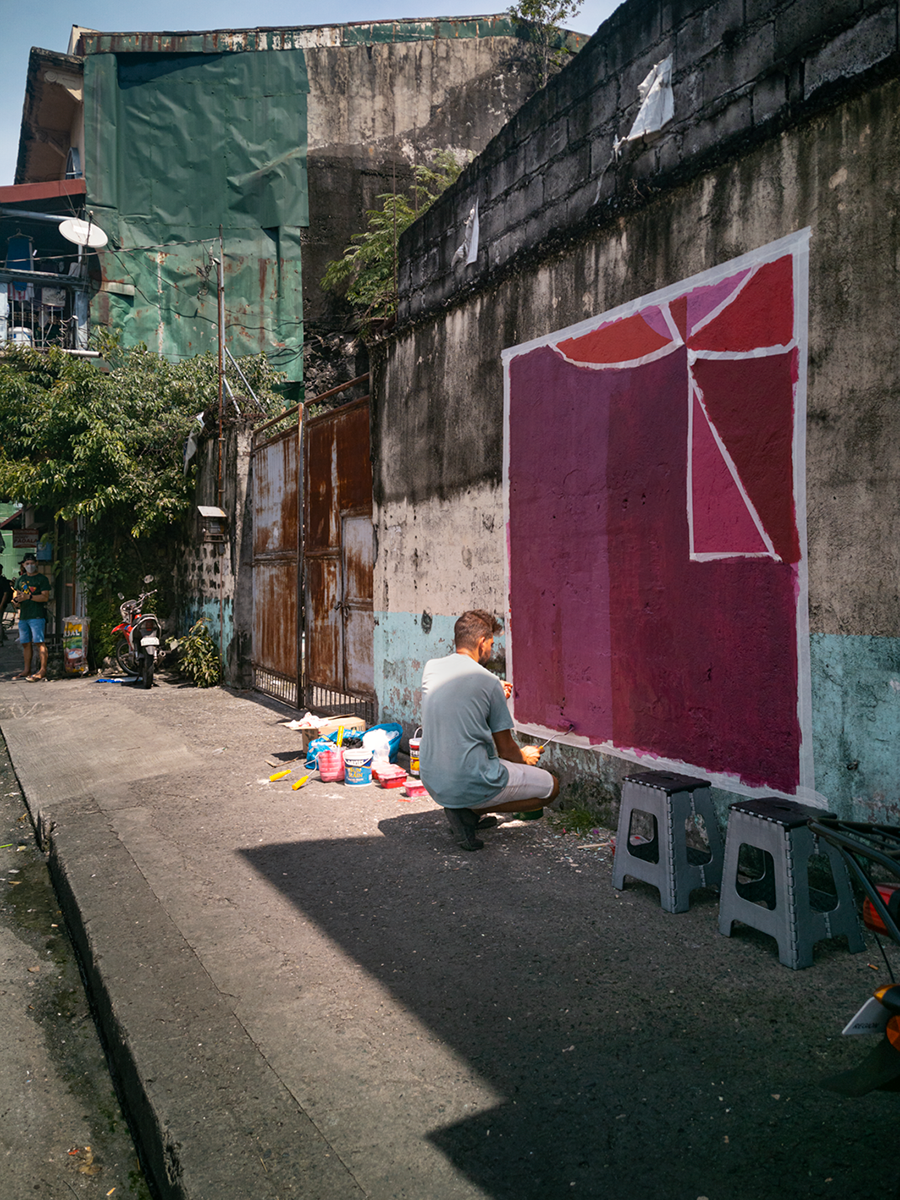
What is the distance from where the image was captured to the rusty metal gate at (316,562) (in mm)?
7254

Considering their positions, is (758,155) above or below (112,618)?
above

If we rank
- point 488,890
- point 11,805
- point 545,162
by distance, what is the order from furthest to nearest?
point 11,805, point 545,162, point 488,890

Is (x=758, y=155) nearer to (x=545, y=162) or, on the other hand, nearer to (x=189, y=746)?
(x=545, y=162)

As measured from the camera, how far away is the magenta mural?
11.2 ft

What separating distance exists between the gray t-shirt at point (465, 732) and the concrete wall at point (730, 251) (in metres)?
0.62

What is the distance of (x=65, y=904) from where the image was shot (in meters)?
4.11

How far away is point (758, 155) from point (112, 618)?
11.2m

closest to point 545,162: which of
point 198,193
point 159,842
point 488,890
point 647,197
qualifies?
point 647,197

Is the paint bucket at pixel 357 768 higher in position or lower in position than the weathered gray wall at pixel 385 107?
lower

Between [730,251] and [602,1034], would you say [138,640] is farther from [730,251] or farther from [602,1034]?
[602,1034]

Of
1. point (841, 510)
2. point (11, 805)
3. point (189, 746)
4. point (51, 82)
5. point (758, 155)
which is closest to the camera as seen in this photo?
point (841, 510)

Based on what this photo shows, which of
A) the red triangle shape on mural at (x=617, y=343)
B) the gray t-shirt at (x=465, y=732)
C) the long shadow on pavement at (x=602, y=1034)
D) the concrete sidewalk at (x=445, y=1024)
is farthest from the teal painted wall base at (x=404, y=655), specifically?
the long shadow on pavement at (x=602, y=1034)

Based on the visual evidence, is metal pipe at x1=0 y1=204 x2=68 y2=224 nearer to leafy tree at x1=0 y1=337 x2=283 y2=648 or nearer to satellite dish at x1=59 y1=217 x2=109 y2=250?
satellite dish at x1=59 y1=217 x2=109 y2=250

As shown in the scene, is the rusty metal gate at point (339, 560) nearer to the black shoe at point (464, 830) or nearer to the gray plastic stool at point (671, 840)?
the black shoe at point (464, 830)
